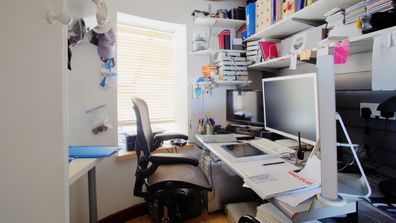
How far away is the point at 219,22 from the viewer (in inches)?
90.5

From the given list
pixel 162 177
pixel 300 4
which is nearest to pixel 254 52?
pixel 300 4

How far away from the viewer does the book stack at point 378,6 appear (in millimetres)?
967

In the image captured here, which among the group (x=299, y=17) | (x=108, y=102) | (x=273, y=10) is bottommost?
(x=108, y=102)

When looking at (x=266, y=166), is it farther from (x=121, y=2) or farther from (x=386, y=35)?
(x=121, y=2)

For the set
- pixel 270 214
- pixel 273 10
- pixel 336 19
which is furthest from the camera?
pixel 273 10

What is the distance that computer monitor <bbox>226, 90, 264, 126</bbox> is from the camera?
6.46 ft

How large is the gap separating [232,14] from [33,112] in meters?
2.19

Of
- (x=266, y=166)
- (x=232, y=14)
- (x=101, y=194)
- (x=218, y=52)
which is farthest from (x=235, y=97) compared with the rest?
(x=101, y=194)

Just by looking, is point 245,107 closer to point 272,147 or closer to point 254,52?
point 254,52

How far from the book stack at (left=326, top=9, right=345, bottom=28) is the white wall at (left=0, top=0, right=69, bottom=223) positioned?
1419mm

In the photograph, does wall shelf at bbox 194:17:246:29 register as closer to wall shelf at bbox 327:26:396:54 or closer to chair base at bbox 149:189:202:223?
wall shelf at bbox 327:26:396:54

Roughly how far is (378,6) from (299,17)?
0.60 m

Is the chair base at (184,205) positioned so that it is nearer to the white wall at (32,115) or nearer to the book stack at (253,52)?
the white wall at (32,115)

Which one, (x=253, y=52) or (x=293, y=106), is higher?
(x=253, y=52)
